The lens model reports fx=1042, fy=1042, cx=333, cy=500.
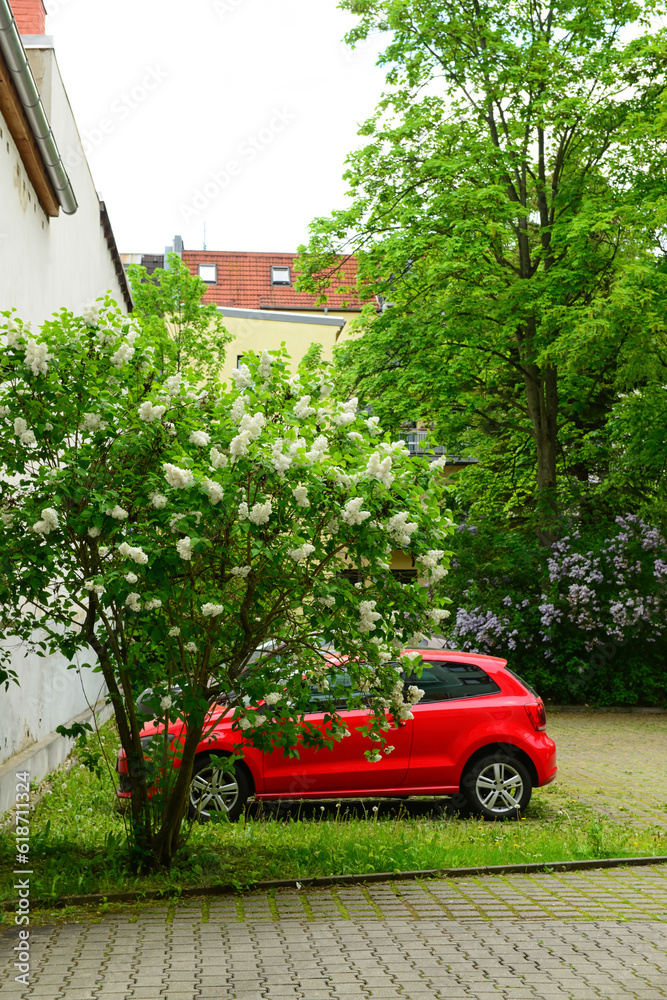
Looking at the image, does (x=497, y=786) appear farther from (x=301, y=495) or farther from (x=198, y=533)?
(x=198, y=533)

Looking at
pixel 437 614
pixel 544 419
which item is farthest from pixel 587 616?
pixel 437 614

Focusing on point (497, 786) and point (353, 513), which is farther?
point (497, 786)

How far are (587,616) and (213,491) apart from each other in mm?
16214

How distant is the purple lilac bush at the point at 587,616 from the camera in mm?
20859

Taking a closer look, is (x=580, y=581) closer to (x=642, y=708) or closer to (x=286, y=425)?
(x=642, y=708)

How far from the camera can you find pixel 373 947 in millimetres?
5703

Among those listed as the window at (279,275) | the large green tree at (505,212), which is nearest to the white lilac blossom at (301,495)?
the large green tree at (505,212)

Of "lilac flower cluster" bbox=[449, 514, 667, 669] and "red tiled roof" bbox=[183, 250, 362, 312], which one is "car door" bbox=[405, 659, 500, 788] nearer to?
"lilac flower cluster" bbox=[449, 514, 667, 669]

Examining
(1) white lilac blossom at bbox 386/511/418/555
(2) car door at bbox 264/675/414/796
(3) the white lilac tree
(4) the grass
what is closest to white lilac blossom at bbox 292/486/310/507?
(3) the white lilac tree

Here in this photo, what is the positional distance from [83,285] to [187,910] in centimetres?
1131

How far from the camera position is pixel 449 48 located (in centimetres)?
2250

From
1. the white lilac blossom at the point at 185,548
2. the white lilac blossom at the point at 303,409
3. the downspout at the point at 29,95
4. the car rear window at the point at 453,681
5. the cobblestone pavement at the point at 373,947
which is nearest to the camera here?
the cobblestone pavement at the point at 373,947

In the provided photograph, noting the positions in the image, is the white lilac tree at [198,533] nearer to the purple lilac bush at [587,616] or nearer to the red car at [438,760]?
the red car at [438,760]

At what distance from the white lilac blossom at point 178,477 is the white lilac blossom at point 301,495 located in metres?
0.60
